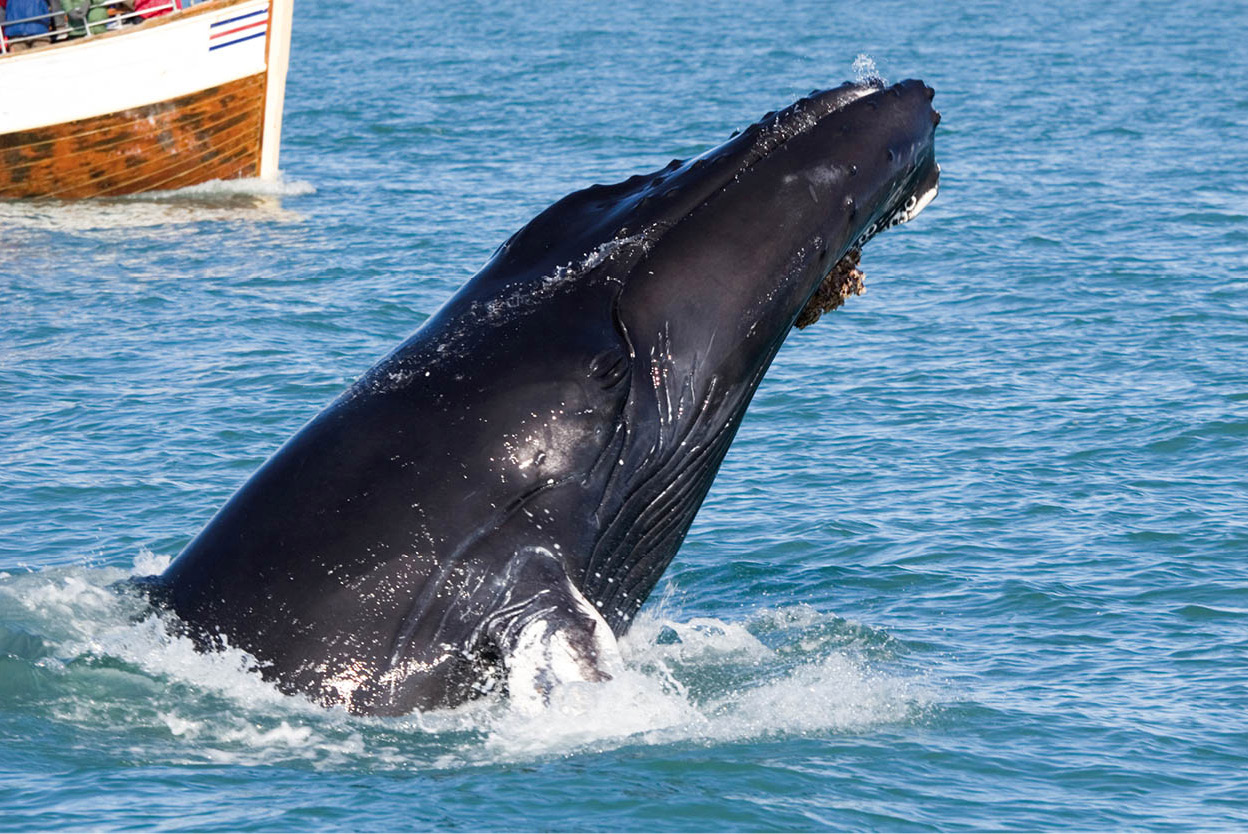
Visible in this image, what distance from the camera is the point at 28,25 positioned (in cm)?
3222

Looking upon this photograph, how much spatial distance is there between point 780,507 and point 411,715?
7.06 m

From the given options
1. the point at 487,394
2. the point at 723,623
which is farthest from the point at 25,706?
the point at 723,623

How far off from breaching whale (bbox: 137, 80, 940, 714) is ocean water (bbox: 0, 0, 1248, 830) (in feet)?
1.11

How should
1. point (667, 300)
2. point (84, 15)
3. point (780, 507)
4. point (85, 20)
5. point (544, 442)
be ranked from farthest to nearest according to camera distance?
1. point (84, 15)
2. point (85, 20)
3. point (780, 507)
4. point (667, 300)
5. point (544, 442)

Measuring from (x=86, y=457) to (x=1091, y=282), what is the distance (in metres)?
13.4

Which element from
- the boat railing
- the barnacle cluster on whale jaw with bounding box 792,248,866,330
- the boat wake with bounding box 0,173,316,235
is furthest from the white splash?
the boat railing

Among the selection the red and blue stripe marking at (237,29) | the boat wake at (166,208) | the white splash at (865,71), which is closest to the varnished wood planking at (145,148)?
the boat wake at (166,208)

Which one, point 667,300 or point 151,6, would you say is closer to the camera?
point 667,300

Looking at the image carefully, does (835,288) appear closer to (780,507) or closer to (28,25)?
(780,507)

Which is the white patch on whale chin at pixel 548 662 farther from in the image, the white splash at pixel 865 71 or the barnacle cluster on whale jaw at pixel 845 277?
the white splash at pixel 865 71

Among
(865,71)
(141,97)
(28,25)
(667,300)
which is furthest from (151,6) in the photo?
(667,300)

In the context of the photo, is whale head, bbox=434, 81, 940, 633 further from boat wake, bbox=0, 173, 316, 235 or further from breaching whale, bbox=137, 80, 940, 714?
boat wake, bbox=0, 173, 316, 235

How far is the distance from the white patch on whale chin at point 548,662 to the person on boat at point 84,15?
84.5 ft

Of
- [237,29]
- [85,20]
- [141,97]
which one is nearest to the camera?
[85,20]
